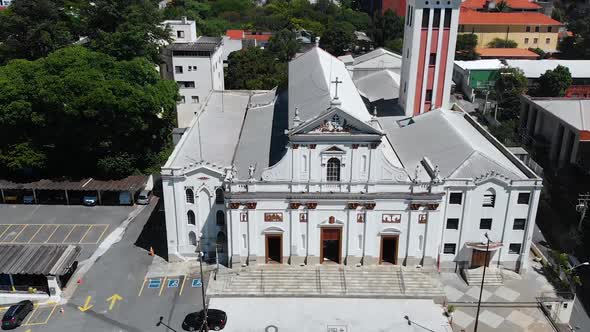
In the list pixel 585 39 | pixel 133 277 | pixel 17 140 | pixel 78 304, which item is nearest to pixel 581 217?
pixel 133 277

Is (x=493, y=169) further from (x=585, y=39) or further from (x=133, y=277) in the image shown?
(x=585, y=39)

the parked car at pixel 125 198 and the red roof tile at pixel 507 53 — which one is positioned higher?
the red roof tile at pixel 507 53

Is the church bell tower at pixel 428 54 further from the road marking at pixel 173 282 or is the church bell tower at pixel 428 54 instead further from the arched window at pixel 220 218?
the road marking at pixel 173 282

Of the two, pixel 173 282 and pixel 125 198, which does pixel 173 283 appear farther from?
pixel 125 198

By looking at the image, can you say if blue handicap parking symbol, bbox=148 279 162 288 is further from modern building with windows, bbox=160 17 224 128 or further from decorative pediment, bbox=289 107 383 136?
modern building with windows, bbox=160 17 224 128

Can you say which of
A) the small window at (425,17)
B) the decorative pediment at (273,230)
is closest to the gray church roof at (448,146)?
the small window at (425,17)

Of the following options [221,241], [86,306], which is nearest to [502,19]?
[221,241]

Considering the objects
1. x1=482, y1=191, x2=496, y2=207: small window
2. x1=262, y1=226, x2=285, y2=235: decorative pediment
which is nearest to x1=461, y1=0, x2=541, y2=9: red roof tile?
x1=482, y1=191, x2=496, y2=207: small window
